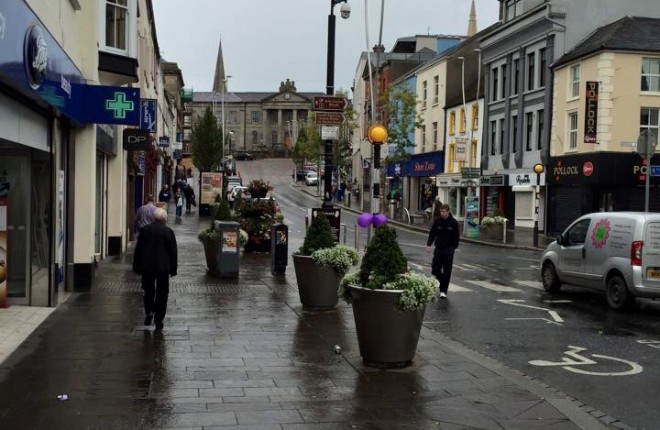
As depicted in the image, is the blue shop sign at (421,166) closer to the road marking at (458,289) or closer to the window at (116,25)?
the road marking at (458,289)

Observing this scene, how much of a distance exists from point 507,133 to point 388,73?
26.8 metres

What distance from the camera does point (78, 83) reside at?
40.6ft

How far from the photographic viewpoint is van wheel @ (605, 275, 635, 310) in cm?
1315

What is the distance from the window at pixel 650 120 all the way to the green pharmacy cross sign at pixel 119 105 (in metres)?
26.4

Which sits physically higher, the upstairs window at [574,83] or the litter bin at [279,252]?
the upstairs window at [574,83]

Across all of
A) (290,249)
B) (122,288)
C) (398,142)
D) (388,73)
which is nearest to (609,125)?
(290,249)

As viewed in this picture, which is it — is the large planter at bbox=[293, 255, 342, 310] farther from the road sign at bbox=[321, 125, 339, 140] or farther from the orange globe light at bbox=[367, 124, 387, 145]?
the road sign at bbox=[321, 125, 339, 140]

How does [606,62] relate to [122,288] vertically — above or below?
above

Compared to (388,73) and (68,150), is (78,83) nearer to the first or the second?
(68,150)

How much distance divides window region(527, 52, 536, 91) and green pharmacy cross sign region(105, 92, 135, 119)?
29.7 metres

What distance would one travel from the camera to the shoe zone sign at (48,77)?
25.1ft

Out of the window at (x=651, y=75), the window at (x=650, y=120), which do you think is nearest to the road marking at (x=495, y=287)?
the window at (x=650, y=120)

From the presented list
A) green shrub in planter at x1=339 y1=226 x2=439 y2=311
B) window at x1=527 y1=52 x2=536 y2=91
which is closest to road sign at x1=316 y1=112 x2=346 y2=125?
green shrub in planter at x1=339 y1=226 x2=439 y2=311

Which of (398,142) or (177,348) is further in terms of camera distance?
(398,142)
